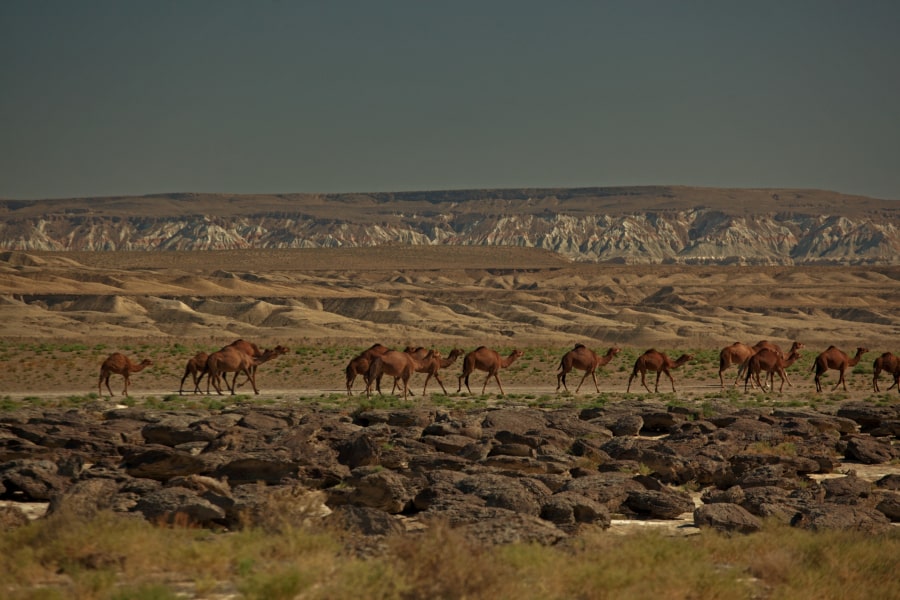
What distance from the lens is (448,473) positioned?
50.2 ft

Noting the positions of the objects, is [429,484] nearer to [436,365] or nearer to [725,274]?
[436,365]

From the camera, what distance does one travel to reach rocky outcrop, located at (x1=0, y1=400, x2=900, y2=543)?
12.9 m

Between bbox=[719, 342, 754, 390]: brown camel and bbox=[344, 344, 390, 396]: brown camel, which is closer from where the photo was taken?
bbox=[344, 344, 390, 396]: brown camel

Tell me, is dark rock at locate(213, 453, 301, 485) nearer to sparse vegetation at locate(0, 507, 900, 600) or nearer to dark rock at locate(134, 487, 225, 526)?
dark rock at locate(134, 487, 225, 526)

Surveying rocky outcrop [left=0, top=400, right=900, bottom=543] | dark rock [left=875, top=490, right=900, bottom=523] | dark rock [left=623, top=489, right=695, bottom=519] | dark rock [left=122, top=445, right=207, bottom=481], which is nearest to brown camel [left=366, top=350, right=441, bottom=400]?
rocky outcrop [left=0, top=400, right=900, bottom=543]

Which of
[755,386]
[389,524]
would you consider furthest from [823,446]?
[755,386]

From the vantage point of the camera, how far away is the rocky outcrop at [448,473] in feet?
42.3

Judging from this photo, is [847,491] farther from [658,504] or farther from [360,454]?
[360,454]

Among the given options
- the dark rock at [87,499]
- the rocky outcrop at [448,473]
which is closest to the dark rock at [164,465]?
the rocky outcrop at [448,473]

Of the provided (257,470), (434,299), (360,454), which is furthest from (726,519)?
(434,299)

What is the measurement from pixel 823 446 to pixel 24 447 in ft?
46.2

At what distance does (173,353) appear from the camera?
4616cm

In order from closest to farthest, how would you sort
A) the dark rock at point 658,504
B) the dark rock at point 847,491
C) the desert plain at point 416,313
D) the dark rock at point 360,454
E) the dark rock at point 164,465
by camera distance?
1. the dark rock at point 658,504
2. the dark rock at point 847,491
3. the dark rock at point 164,465
4. the dark rock at point 360,454
5. the desert plain at point 416,313

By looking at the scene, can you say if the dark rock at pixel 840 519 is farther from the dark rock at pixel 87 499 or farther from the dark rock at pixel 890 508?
the dark rock at pixel 87 499
